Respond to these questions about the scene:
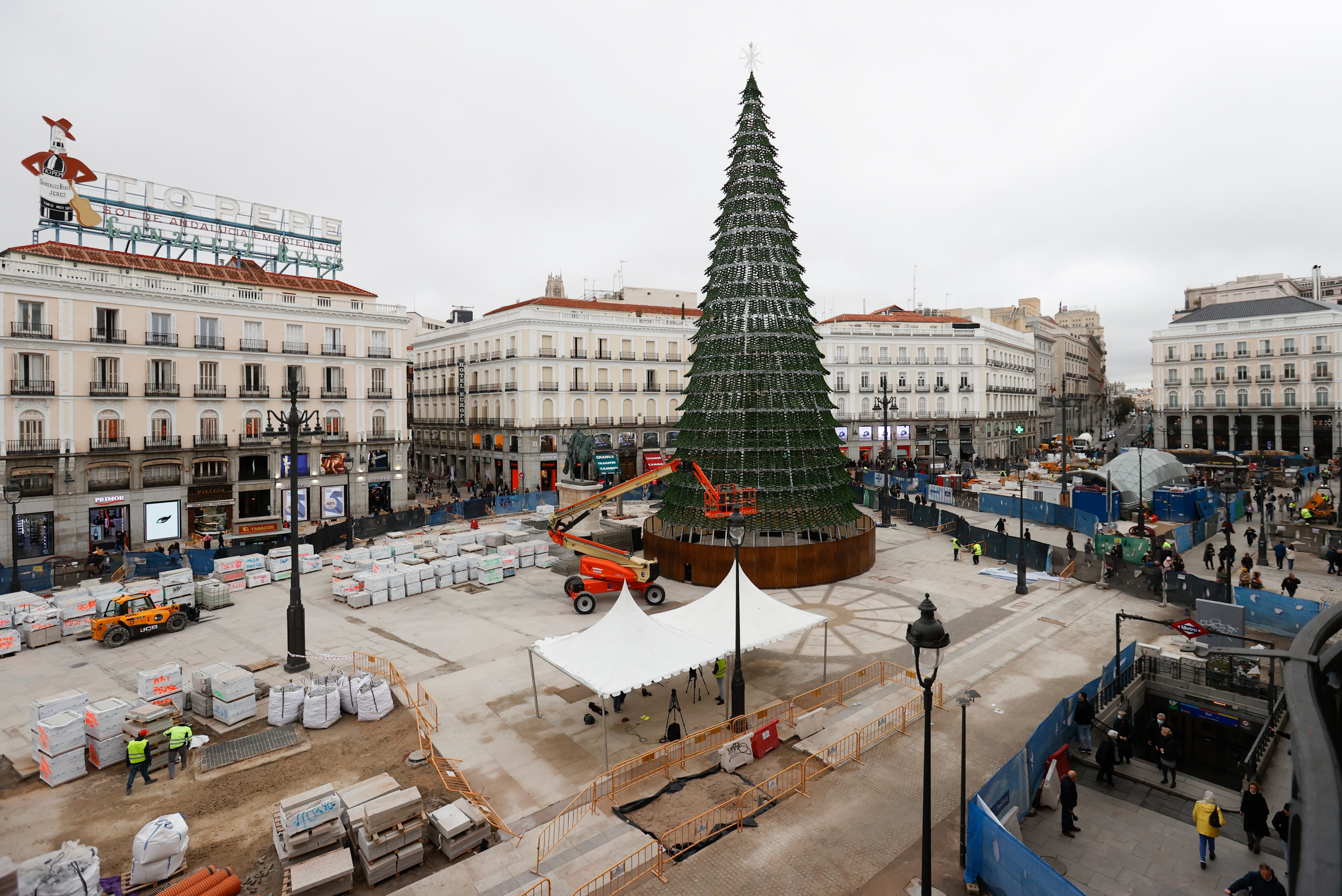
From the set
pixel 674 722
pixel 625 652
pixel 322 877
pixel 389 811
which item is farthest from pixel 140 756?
pixel 674 722

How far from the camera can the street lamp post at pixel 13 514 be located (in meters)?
29.0

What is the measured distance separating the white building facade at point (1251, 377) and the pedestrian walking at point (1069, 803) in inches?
2988

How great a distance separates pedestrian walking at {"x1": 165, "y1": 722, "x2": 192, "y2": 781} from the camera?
1282 centimetres

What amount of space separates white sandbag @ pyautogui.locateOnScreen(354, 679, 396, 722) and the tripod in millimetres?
6365

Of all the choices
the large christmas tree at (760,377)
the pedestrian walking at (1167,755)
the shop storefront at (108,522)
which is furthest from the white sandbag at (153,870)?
the shop storefront at (108,522)

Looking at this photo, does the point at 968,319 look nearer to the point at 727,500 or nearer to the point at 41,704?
the point at 727,500

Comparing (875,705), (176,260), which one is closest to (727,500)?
(875,705)

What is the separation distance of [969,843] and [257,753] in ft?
43.3

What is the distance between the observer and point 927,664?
8.32m

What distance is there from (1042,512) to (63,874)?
41324 millimetres

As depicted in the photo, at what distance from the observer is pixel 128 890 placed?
9.74 m

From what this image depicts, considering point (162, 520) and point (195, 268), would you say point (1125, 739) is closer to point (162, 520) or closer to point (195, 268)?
point (162, 520)

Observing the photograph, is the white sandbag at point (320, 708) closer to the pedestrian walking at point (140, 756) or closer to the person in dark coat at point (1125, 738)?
the pedestrian walking at point (140, 756)

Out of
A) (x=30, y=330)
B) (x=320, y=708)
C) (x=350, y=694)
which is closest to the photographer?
(x=320, y=708)
